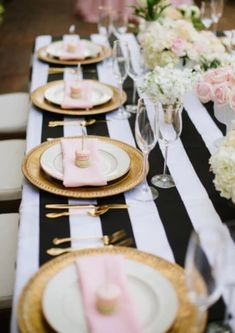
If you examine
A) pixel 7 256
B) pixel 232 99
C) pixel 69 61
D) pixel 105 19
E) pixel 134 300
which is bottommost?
pixel 7 256

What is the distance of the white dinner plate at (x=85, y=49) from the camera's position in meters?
2.82

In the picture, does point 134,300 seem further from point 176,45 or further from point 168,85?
point 176,45

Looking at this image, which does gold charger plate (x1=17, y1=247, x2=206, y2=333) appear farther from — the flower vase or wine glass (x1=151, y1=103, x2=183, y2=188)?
the flower vase

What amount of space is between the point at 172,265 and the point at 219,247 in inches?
10.9

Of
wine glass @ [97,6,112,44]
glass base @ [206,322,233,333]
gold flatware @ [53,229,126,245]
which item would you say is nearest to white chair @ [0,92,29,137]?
wine glass @ [97,6,112,44]

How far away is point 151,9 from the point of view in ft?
9.43

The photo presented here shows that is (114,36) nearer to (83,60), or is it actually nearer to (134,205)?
(83,60)

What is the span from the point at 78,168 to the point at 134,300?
62 centimetres

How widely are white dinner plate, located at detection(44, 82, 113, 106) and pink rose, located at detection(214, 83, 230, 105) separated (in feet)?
1.88

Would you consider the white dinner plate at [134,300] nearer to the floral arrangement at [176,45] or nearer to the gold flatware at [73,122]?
the gold flatware at [73,122]

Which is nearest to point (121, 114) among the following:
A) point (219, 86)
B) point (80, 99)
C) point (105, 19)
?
point (80, 99)

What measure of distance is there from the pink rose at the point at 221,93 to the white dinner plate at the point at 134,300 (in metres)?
0.76

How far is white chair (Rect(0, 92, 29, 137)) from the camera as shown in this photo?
2760mm

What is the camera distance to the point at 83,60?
9.14 feet
